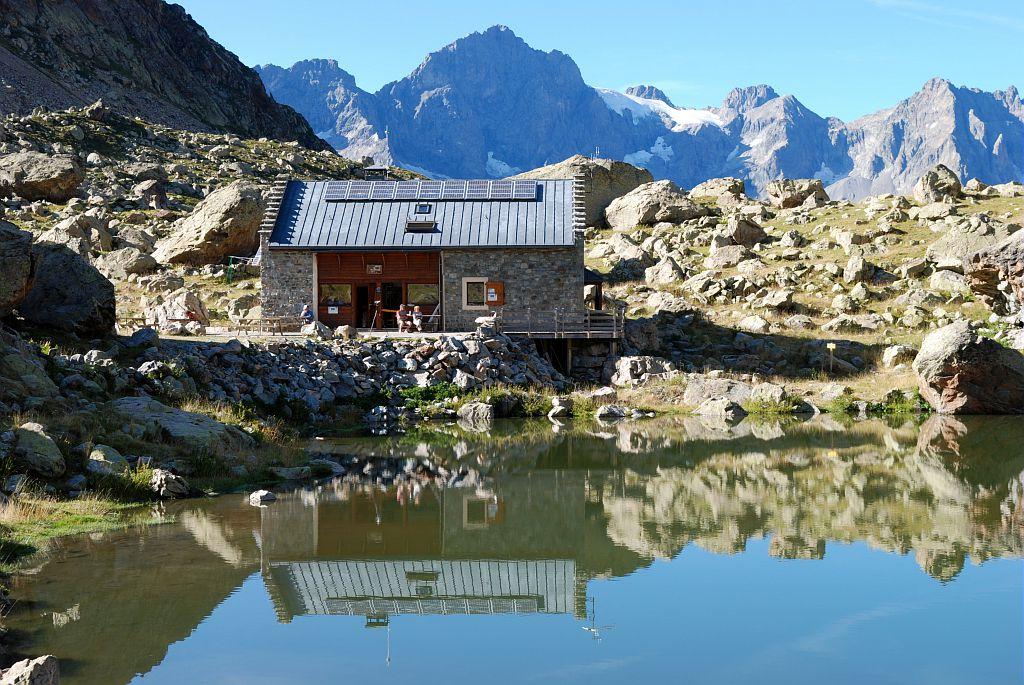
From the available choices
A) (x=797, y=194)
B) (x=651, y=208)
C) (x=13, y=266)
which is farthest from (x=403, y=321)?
(x=797, y=194)

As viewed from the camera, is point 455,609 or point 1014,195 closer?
point 455,609

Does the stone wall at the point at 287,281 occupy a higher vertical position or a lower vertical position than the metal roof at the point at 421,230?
lower

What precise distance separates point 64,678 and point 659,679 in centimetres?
632

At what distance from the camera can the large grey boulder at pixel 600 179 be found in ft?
238

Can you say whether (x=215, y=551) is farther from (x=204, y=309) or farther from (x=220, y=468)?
(x=204, y=309)

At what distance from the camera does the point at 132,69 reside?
134625mm

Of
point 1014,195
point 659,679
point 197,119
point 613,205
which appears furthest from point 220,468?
point 197,119

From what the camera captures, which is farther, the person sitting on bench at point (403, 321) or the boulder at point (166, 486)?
the person sitting on bench at point (403, 321)

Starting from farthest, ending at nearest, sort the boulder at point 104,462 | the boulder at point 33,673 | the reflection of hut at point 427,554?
the boulder at point 104,462
the reflection of hut at point 427,554
the boulder at point 33,673

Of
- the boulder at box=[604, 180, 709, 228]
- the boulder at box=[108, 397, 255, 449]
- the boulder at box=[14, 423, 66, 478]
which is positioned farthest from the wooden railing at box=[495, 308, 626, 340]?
the boulder at box=[604, 180, 709, 228]

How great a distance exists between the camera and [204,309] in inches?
1822

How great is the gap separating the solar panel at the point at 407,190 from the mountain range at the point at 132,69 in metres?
67.4

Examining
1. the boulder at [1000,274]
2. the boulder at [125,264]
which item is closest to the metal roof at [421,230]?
the boulder at [125,264]

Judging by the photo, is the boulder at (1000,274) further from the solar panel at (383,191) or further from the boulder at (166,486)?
the boulder at (166,486)
